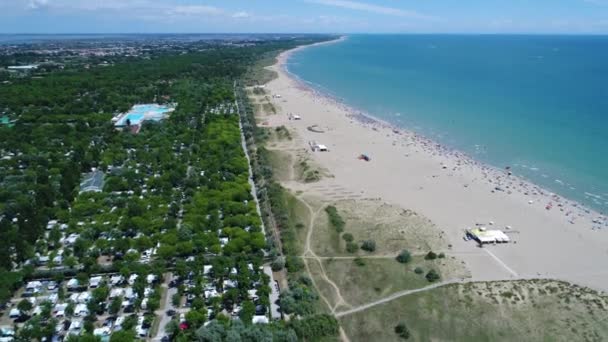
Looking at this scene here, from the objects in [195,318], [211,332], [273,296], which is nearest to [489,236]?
[273,296]

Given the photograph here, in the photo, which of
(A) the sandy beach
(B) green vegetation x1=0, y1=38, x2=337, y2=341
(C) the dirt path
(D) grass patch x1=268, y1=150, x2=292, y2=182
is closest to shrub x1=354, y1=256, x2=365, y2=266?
(C) the dirt path

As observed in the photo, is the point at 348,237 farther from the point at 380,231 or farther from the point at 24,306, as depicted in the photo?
the point at 24,306

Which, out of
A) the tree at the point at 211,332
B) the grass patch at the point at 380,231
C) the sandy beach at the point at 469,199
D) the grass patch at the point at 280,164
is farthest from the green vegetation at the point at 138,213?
the sandy beach at the point at 469,199

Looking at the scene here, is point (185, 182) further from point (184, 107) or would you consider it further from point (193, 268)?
point (184, 107)

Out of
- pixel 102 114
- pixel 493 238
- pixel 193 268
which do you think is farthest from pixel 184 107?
pixel 493 238

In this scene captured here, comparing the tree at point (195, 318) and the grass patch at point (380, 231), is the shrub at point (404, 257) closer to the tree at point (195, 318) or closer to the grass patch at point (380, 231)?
the grass patch at point (380, 231)

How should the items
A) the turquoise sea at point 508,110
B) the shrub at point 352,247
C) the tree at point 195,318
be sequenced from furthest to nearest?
the turquoise sea at point 508,110
the shrub at point 352,247
the tree at point 195,318
